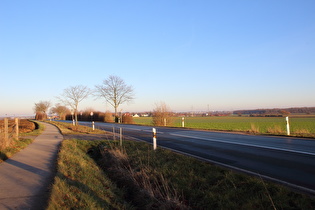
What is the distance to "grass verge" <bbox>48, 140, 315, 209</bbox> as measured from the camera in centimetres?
459

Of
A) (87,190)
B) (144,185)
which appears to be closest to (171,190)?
(144,185)

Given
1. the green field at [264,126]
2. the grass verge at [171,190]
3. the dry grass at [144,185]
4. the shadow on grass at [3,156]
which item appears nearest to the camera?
the grass verge at [171,190]

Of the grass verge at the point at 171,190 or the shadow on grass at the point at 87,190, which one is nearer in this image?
the grass verge at the point at 171,190

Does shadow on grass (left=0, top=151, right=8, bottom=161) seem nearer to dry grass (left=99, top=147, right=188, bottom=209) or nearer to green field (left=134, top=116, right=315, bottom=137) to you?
dry grass (left=99, top=147, right=188, bottom=209)

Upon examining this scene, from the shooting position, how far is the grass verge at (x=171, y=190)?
15.0 feet

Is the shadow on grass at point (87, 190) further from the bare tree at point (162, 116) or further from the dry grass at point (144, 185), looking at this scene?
the bare tree at point (162, 116)

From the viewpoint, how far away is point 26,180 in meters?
6.34

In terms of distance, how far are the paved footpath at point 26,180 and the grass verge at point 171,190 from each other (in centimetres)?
31

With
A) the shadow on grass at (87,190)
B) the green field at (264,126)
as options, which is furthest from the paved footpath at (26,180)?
the green field at (264,126)

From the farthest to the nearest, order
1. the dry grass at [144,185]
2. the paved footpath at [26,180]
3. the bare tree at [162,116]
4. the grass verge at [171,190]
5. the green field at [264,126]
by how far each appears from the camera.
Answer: the bare tree at [162,116], the green field at [264,126], the dry grass at [144,185], the paved footpath at [26,180], the grass verge at [171,190]

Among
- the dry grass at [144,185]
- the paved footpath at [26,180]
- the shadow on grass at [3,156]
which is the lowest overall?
the dry grass at [144,185]

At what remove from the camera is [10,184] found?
603 centimetres

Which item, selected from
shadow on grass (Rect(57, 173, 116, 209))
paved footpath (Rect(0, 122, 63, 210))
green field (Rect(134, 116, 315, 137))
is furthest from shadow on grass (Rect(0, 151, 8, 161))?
green field (Rect(134, 116, 315, 137))

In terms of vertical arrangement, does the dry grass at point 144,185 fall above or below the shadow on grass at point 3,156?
below
